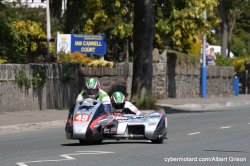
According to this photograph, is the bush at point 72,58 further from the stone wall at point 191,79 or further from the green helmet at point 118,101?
the green helmet at point 118,101

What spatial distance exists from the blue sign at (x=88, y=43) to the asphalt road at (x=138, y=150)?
12816 mm

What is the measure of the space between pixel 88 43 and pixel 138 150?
19.8m

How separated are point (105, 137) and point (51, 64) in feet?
44.5

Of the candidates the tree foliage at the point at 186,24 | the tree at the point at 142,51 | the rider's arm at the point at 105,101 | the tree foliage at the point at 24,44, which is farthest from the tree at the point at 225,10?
the rider's arm at the point at 105,101

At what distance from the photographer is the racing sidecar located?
1617cm

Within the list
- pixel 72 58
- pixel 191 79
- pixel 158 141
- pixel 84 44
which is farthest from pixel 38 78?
pixel 191 79

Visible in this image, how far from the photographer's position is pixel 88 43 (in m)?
34.8

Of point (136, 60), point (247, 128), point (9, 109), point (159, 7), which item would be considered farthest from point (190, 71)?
point (247, 128)

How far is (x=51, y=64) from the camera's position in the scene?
97.5 ft

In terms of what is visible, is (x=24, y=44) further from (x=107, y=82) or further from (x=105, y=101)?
(x=105, y=101)

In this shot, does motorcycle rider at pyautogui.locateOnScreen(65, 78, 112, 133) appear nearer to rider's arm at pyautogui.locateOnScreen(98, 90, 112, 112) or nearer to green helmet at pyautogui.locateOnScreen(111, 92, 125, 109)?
rider's arm at pyautogui.locateOnScreen(98, 90, 112, 112)

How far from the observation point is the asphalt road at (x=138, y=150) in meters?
13.3

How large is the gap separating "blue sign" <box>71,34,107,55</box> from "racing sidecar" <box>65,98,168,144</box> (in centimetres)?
1806

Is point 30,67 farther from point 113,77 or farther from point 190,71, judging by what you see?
point 190,71
